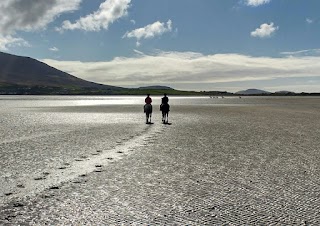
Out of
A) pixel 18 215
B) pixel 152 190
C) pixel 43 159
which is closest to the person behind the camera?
pixel 18 215

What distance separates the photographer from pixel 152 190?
11.2 meters

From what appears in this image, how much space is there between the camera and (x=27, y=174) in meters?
13.5

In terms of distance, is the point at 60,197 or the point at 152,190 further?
the point at 152,190

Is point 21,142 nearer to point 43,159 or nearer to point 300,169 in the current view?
point 43,159

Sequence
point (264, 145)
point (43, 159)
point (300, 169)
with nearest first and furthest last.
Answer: point (300, 169) < point (43, 159) < point (264, 145)

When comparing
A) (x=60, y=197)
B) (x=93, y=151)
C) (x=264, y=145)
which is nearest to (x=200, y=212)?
(x=60, y=197)

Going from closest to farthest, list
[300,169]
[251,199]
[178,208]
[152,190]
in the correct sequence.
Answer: [178,208]
[251,199]
[152,190]
[300,169]

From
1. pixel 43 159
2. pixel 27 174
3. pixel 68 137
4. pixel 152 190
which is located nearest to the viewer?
pixel 152 190

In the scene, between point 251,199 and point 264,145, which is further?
point 264,145

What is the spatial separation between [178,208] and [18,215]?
13.1 feet

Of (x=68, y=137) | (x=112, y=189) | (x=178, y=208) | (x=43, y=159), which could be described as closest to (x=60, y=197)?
(x=112, y=189)

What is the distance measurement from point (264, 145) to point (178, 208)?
548 inches

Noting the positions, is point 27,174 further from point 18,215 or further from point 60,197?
point 18,215

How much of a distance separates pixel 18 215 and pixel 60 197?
1770 millimetres
